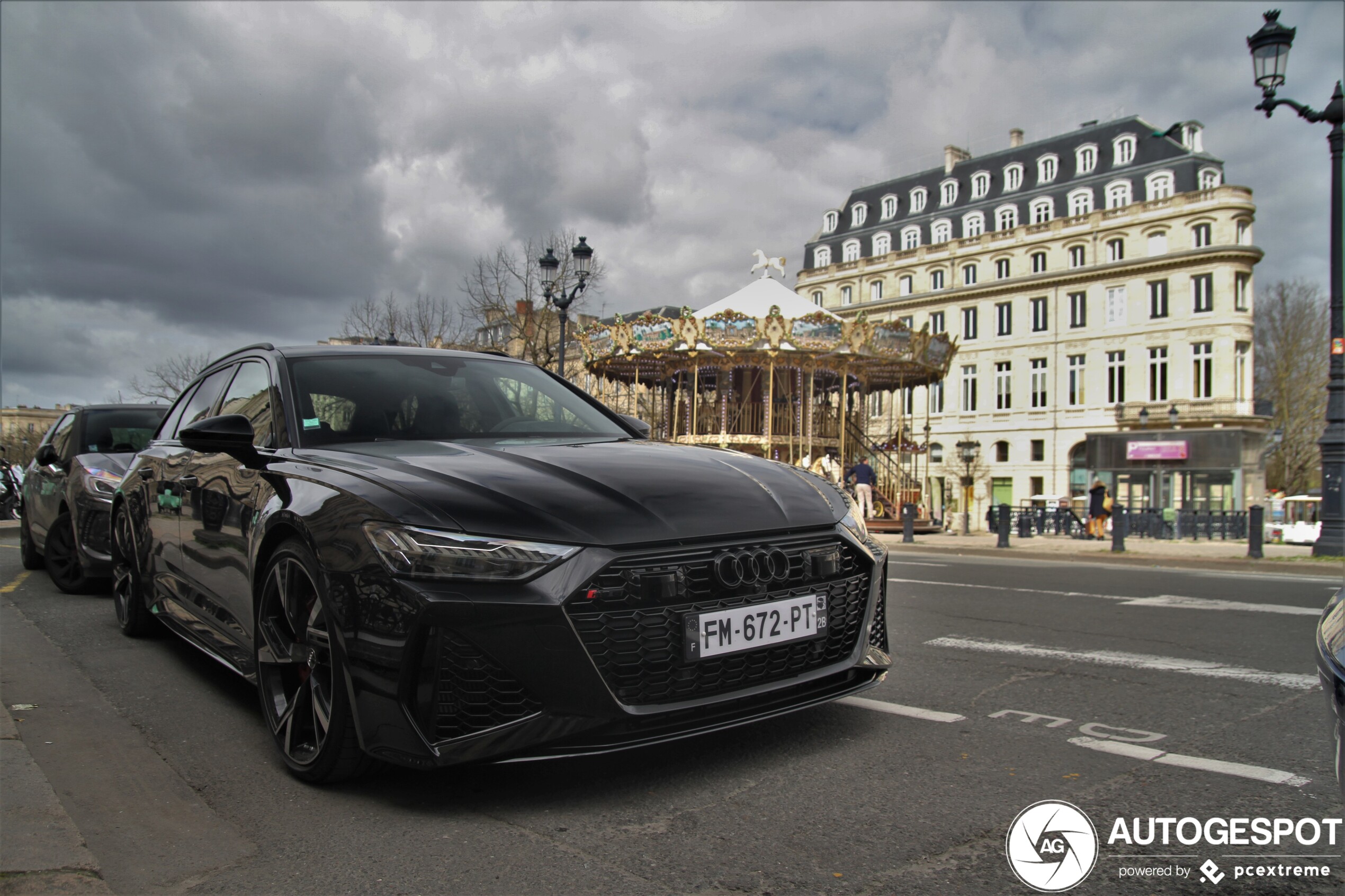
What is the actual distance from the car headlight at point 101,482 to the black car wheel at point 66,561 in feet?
1.91

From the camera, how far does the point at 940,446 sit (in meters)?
58.5

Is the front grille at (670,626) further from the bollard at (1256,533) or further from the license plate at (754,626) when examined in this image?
the bollard at (1256,533)

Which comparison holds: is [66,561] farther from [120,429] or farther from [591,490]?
[591,490]

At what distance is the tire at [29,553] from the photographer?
913cm

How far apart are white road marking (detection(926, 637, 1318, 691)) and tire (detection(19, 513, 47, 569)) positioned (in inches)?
339

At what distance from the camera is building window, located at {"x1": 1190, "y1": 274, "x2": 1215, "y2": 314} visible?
47.8 m

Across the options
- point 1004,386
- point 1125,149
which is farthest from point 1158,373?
point 1125,149

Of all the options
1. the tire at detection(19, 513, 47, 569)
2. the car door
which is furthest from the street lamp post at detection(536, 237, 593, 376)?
the car door

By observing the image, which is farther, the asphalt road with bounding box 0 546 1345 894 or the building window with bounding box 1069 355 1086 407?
the building window with bounding box 1069 355 1086 407

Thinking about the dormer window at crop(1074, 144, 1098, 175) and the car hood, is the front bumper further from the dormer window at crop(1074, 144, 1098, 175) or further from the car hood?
the dormer window at crop(1074, 144, 1098, 175)

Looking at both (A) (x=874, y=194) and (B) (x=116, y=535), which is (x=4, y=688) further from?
(A) (x=874, y=194)

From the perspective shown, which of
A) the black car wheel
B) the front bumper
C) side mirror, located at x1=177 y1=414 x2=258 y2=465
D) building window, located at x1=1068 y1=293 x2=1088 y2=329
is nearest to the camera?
the front bumper

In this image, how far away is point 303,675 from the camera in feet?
10.3

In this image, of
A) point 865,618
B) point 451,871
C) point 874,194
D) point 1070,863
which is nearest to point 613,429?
point 865,618
